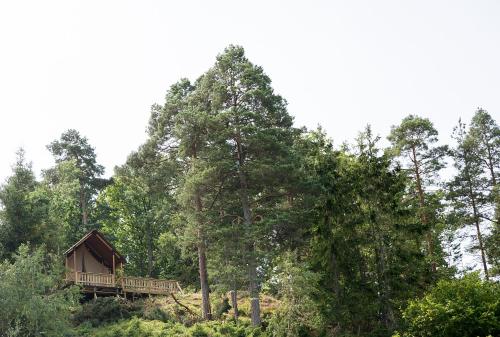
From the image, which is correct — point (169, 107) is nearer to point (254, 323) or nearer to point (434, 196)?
point (254, 323)

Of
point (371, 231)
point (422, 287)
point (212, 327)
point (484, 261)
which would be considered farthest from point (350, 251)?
point (484, 261)

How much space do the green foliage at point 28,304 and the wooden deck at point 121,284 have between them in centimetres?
744

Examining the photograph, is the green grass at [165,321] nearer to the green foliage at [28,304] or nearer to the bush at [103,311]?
the bush at [103,311]

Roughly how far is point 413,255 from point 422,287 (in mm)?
1819

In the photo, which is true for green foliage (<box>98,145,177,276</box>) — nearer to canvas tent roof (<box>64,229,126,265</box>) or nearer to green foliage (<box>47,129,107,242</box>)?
green foliage (<box>47,129,107,242</box>)

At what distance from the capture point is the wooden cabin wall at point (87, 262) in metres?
36.3

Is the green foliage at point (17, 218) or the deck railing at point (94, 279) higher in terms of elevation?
the green foliage at point (17, 218)

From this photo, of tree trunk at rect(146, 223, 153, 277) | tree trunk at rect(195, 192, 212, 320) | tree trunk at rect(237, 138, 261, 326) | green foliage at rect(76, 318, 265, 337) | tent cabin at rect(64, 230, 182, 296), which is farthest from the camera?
tree trunk at rect(146, 223, 153, 277)

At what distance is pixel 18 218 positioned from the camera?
29.2 meters

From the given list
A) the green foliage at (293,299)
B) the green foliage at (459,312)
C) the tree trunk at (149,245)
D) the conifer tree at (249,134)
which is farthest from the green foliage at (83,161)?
the green foliage at (459,312)

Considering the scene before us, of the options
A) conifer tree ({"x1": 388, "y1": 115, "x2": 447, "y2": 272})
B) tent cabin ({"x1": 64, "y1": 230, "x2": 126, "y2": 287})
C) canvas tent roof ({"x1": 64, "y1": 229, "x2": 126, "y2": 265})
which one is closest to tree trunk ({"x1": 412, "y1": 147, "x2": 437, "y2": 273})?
conifer tree ({"x1": 388, "y1": 115, "x2": 447, "y2": 272})

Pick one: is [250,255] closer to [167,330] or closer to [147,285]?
[167,330]

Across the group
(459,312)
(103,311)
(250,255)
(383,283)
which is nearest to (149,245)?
(103,311)

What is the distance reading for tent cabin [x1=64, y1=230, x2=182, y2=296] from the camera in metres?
32.7
